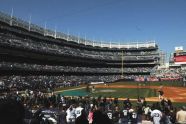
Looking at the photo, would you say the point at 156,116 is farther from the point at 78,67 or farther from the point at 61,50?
the point at 78,67

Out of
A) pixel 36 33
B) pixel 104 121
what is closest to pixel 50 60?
pixel 36 33

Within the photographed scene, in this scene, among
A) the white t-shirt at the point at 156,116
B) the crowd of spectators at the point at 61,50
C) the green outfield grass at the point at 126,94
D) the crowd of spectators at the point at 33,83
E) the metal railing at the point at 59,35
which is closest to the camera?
the white t-shirt at the point at 156,116

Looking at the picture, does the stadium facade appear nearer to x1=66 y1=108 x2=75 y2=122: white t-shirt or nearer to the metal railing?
the metal railing

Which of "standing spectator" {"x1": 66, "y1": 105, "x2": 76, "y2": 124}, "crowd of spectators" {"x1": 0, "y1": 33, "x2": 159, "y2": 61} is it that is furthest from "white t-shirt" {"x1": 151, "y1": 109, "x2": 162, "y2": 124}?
"crowd of spectators" {"x1": 0, "y1": 33, "x2": 159, "y2": 61}

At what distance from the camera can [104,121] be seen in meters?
4.80

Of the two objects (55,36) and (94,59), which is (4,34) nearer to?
(55,36)

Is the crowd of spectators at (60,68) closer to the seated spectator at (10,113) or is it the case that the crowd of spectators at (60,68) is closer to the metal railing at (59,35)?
the metal railing at (59,35)

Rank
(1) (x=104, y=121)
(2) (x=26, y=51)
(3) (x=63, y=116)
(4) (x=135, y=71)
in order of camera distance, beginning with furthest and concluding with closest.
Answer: (4) (x=135, y=71), (2) (x=26, y=51), (3) (x=63, y=116), (1) (x=104, y=121)

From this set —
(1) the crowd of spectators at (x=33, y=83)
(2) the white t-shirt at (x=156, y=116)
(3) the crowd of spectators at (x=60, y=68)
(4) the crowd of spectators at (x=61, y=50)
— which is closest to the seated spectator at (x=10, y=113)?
(2) the white t-shirt at (x=156, y=116)

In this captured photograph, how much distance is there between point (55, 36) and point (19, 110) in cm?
9732

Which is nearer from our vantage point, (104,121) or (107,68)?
(104,121)

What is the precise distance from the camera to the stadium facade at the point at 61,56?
Answer: 229ft

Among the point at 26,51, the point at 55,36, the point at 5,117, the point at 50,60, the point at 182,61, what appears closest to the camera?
the point at 5,117

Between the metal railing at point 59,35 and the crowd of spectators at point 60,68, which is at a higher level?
the metal railing at point 59,35
